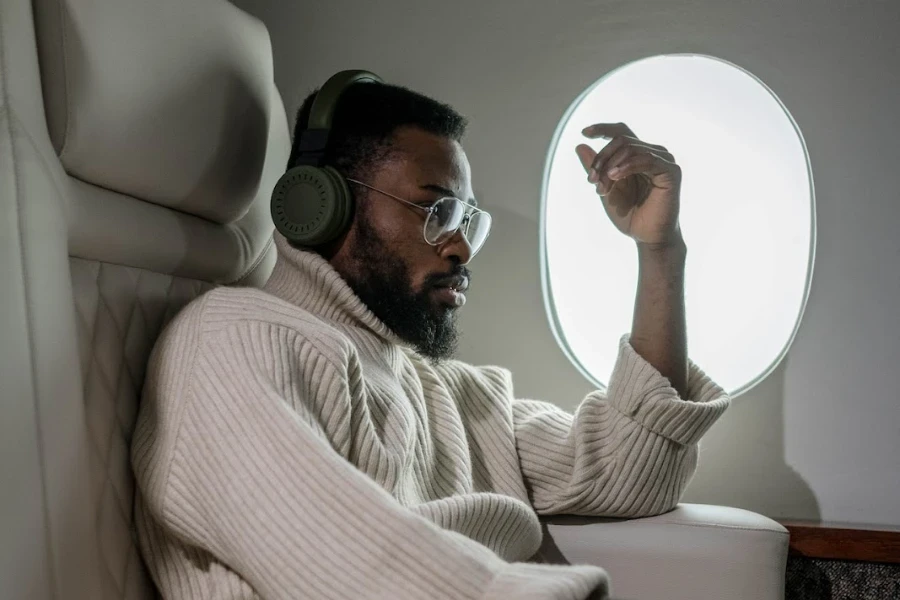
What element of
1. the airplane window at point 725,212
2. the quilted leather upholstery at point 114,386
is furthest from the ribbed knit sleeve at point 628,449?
the quilted leather upholstery at point 114,386

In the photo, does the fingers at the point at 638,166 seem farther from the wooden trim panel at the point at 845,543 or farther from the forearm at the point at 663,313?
the wooden trim panel at the point at 845,543

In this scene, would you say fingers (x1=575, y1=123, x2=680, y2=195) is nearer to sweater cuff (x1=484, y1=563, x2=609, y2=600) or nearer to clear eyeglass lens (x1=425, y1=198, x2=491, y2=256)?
clear eyeglass lens (x1=425, y1=198, x2=491, y2=256)

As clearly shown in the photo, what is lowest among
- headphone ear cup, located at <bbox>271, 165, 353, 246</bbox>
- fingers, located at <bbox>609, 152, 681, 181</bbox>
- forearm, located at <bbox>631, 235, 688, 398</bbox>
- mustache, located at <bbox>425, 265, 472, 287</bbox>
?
forearm, located at <bbox>631, 235, 688, 398</bbox>

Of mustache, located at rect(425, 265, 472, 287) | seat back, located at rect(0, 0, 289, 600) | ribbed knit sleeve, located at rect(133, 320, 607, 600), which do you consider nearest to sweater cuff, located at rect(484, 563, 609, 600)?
ribbed knit sleeve, located at rect(133, 320, 607, 600)

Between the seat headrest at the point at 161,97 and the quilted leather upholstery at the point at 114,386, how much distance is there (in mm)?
117

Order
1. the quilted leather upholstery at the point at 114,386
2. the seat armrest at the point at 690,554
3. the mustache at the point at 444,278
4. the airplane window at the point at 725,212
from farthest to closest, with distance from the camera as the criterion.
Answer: the airplane window at the point at 725,212, the mustache at the point at 444,278, the seat armrest at the point at 690,554, the quilted leather upholstery at the point at 114,386

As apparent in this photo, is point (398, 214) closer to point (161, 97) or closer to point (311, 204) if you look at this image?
point (311, 204)

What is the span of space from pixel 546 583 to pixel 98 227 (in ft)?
2.06

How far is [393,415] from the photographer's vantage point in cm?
106

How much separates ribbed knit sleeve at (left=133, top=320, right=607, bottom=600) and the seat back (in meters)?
0.08

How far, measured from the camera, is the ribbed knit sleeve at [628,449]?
1218mm

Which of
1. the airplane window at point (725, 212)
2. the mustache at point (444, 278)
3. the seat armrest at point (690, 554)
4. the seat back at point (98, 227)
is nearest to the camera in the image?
the seat back at point (98, 227)

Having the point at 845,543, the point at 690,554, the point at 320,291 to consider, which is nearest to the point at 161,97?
the point at 320,291

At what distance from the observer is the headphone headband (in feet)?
3.91
